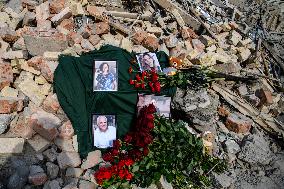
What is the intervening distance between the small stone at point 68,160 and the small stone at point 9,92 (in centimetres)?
136

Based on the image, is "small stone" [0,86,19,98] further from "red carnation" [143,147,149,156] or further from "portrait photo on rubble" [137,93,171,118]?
"red carnation" [143,147,149,156]

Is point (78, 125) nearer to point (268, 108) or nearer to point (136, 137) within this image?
point (136, 137)

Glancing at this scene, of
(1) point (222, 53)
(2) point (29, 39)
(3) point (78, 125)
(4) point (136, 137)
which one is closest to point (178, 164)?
(4) point (136, 137)

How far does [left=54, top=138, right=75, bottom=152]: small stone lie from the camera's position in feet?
20.5

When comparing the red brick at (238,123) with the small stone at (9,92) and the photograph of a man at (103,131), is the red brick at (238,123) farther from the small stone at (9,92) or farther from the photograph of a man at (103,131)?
the small stone at (9,92)

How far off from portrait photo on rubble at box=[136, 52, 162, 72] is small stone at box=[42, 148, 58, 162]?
7.43 ft

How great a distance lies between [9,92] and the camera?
21.0 ft

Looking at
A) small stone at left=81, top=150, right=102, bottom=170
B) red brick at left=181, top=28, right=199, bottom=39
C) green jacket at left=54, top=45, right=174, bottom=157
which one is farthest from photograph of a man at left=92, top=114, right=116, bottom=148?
red brick at left=181, top=28, right=199, bottom=39

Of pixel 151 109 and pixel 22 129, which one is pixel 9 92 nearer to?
pixel 22 129

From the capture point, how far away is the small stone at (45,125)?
6090mm

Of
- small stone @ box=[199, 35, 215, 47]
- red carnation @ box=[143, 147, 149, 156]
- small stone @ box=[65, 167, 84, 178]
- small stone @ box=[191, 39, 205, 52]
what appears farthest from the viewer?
small stone @ box=[199, 35, 215, 47]

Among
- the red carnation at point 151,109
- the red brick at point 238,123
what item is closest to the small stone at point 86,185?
the red carnation at point 151,109

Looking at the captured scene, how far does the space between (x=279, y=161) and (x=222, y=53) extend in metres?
2.60

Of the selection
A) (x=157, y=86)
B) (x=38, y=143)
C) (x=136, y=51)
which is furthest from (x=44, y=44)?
(x=157, y=86)
